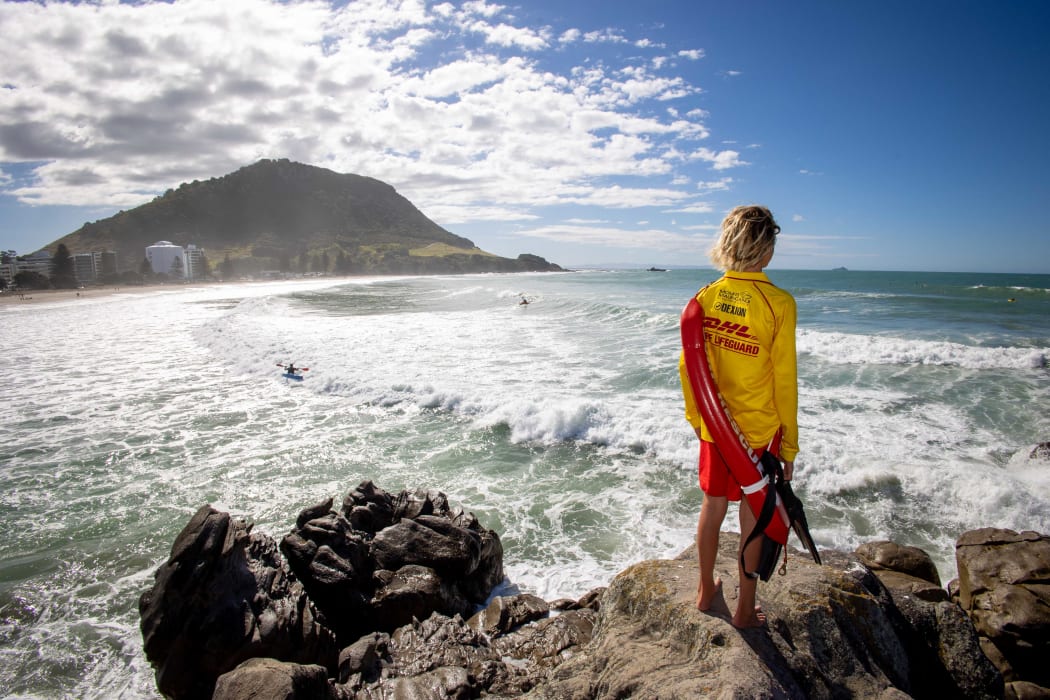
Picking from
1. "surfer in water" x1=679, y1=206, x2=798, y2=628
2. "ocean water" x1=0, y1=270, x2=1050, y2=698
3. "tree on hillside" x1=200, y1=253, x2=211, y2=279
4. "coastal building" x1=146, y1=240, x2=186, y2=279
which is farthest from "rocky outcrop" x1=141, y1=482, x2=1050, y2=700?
"coastal building" x1=146, y1=240, x2=186, y2=279

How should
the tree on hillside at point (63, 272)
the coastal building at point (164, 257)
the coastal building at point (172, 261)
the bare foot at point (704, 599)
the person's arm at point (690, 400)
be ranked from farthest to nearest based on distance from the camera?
1. the coastal building at point (164, 257)
2. the coastal building at point (172, 261)
3. the tree on hillside at point (63, 272)
4. the bare foot at point (704, 599)
5. the person's arm at point (690, 400)

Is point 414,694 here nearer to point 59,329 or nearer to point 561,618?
point 561,618

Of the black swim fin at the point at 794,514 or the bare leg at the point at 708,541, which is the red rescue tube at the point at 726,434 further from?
the bare leg at the point at 708,541

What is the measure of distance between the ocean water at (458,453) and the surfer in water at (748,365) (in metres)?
3.89

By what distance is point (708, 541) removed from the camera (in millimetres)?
3201

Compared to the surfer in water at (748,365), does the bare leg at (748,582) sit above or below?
below

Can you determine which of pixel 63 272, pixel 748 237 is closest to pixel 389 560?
pixel 748 237

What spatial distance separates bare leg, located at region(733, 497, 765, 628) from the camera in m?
3.01

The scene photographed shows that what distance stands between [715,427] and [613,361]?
16.6 m

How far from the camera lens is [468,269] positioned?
178375 millimetres

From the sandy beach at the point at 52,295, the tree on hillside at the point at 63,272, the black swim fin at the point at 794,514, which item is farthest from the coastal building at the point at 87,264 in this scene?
the black swim fin at the point at 794,514

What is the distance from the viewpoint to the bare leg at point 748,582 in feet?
9.86

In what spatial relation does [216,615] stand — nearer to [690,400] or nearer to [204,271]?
[690,400]

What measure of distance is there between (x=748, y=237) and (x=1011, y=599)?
5.07 m
